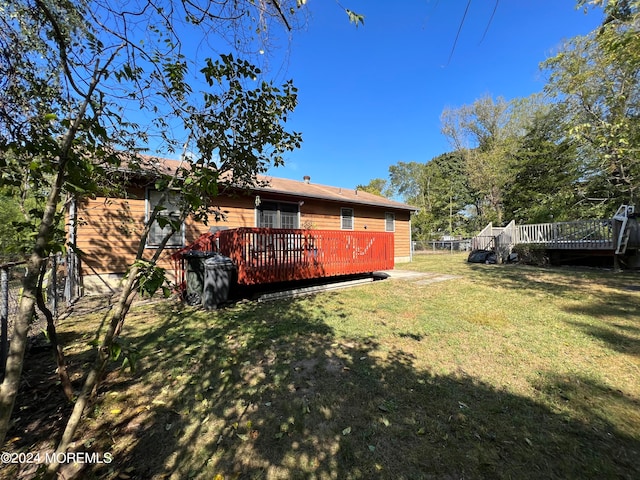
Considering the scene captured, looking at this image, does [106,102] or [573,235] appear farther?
[573,235]

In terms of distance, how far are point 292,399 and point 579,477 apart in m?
1.91

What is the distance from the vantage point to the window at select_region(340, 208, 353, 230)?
39.0 ft

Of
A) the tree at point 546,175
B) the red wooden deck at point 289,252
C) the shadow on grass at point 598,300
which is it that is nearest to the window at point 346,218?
the red wooden deck at point 289,252

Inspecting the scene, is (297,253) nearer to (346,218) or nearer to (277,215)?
(277,215)

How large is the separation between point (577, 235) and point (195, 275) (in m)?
15.1

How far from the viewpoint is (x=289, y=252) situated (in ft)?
20.4

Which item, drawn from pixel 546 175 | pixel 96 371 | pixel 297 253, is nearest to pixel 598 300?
pixel 297 253

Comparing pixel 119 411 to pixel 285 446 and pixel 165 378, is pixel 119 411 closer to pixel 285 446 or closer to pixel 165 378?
pixel 165 378

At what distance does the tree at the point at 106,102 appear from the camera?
4.11 feet

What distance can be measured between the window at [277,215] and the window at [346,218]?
7.60ft

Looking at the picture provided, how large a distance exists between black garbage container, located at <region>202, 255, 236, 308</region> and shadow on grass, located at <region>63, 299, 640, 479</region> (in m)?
1.92

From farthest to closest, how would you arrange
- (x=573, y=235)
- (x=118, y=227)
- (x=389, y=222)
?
(x=389, y=222) < (x=573, y=235) < (x=118, y=227)

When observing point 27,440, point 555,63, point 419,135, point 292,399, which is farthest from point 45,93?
point 419,135

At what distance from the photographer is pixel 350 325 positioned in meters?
4.18
